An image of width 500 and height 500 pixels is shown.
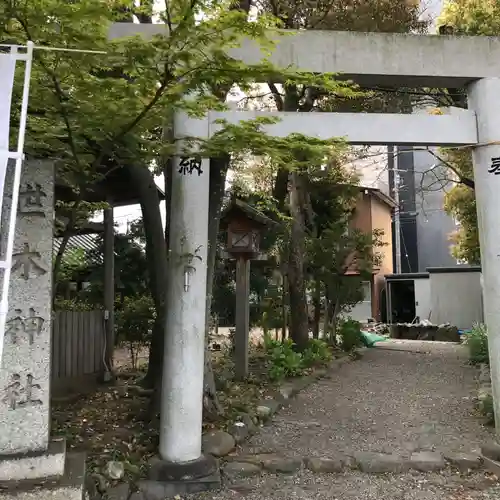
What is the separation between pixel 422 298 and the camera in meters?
22.0

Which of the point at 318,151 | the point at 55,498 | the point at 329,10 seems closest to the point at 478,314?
the point at 329,10

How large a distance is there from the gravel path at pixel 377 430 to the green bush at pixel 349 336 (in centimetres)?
211

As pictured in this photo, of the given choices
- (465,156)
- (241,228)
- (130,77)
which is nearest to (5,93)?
(130,77)

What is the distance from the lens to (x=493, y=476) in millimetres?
4977

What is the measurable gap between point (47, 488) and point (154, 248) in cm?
404

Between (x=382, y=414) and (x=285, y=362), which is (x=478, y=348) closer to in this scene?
(x=285, y=362)

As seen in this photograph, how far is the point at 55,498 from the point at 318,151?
3.57 metres

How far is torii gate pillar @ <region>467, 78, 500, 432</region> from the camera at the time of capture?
5402mm

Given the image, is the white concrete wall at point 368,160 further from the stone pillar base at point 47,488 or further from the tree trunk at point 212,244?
the stone pillar base at point 47,488

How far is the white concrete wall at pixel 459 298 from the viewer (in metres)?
19.7

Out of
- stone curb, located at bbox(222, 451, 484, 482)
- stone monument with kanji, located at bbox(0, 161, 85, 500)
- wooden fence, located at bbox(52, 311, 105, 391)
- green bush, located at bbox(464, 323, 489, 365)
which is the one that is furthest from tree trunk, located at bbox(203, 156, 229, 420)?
green bush, located at bbox(464, 323, 489, 365)

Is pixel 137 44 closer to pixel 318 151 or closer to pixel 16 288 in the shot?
pixel 318 151

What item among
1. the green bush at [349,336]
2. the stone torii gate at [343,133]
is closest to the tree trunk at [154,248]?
the stone torii gate at [343,133]

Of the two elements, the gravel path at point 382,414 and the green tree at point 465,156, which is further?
the green tree at point 465,156
